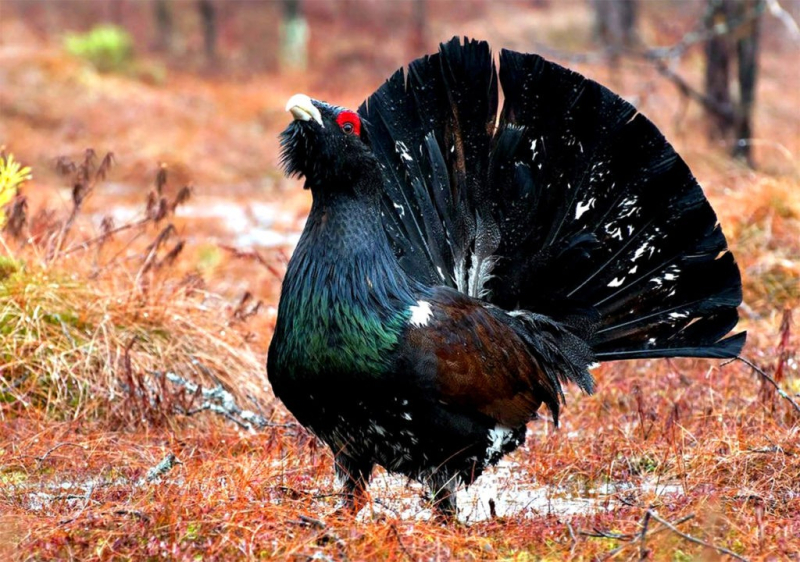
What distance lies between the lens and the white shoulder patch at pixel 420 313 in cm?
416

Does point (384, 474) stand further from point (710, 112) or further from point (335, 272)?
point (710, 112)

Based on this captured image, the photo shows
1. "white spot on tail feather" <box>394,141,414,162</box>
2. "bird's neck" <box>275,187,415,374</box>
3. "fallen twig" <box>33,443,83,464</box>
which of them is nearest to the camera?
"bird's neck" <box>275,187,415,374</box>

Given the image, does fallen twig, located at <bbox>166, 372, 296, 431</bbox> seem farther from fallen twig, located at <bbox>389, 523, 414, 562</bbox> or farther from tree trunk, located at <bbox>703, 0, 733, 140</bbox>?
tree trunk, located at <bbox>703, 0, 733, 140</bbox>

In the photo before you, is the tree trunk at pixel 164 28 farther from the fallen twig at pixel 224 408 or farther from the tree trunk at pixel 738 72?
the fallen twig at pixel 224 408

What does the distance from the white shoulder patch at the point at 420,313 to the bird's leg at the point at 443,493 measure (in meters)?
0.66

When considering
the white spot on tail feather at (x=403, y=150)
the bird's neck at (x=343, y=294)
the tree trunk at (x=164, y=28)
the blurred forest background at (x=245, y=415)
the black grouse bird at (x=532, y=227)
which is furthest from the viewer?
the tree trunk at (x=164, y=28)

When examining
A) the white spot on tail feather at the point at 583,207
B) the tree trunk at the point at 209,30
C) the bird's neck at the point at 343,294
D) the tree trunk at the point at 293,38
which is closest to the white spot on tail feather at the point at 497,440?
the bird's neck at the point at 343,294

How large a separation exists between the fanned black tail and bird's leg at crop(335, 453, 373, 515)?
41.9 inches

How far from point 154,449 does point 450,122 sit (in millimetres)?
2278

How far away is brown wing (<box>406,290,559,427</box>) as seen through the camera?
161 inches

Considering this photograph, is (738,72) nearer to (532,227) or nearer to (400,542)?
(532,227)

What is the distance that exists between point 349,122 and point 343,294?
76 centimetres

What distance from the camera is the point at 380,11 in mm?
36594

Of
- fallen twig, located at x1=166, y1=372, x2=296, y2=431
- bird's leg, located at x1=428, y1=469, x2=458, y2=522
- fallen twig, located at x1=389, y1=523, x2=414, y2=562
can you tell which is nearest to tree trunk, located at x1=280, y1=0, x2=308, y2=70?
fallen twig, located at x1=166, y1=372, x2=296, y2=431
